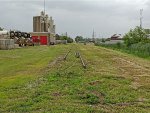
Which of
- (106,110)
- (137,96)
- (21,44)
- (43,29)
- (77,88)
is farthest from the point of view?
(43,29)

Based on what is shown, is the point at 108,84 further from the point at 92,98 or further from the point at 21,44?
the point at 21,44

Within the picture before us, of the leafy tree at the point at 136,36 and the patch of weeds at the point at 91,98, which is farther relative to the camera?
the leafy tree at the point at 136,36

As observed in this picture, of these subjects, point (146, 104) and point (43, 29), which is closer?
point (146, 104)

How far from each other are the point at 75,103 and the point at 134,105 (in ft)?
5.45

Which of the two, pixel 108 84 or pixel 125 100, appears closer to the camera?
pixel 125 100

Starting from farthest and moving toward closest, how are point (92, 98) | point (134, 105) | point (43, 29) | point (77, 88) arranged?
point (43, 29), point (77, 88), point (92, 98), point (134, 105)

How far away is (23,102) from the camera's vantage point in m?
11.1

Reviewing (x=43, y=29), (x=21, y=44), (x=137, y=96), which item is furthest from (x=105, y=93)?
(x=43, y=29)

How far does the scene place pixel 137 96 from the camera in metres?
12.6

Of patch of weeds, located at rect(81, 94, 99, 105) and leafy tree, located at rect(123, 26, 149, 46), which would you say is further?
leafy tree, located at rect(123, 26, 149, 46)

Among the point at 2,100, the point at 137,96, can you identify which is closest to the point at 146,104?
the point at 137,96

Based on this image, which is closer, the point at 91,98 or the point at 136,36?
the point at 91,98

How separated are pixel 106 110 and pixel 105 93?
3.07 meters

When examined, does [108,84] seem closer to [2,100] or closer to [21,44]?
[2,100]
